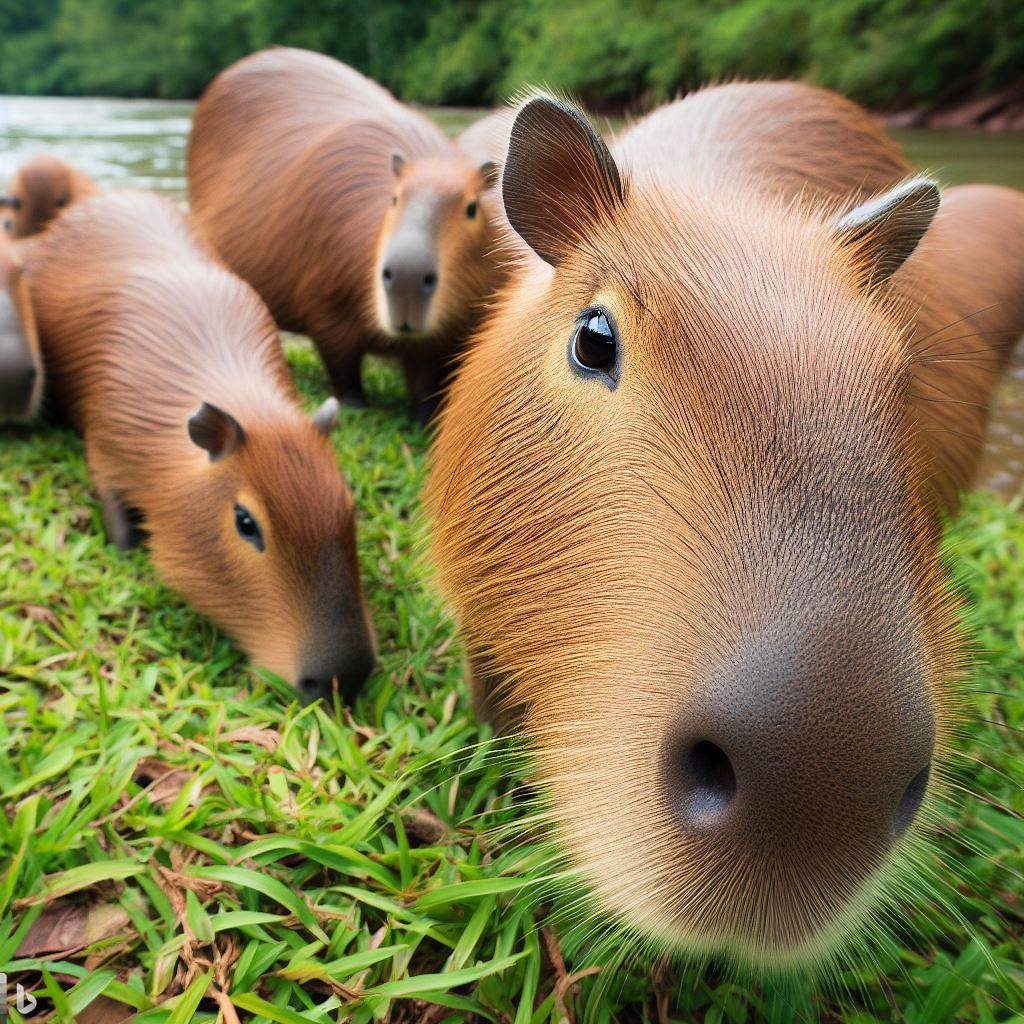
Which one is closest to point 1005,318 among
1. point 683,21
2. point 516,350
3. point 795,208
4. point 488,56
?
point 795,208

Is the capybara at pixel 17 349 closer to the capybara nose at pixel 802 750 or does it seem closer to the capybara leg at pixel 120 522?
the capybara leg at pixel 120 522

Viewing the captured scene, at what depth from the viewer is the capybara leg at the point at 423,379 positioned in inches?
177

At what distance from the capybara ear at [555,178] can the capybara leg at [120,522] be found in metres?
2.17

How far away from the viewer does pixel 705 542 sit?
112cm

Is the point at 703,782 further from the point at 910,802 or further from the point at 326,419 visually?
the point at 326,419

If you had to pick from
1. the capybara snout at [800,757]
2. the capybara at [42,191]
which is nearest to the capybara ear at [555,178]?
the capybara snout at [800,757]

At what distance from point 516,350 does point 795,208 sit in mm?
669

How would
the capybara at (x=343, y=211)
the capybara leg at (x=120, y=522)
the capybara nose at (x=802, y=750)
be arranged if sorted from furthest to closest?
the capybara at (x=343, y=211)
the capybara leg at (x=120, y=522)
the capybara nose at (x=802, y=750)

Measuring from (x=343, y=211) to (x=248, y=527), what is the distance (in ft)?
7.97

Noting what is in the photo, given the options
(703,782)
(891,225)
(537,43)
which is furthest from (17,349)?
(537,43)

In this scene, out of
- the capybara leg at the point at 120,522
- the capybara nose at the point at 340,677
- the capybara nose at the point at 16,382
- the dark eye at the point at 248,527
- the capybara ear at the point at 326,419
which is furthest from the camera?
the capybara nose at the point at 16,382

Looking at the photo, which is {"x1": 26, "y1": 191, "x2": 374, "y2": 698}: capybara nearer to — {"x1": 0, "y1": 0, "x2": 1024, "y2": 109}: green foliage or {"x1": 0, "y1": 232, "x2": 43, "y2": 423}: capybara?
{"x1": 0, "y1": 232, "x2": 43, "y2": 423}: capybara

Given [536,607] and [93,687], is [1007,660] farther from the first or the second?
[93,687]

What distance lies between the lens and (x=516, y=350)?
1.66 m
